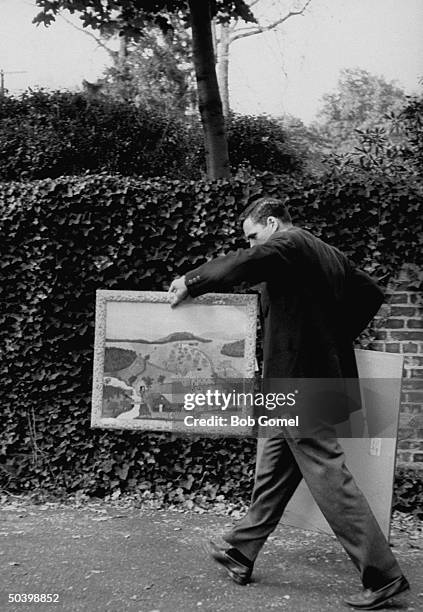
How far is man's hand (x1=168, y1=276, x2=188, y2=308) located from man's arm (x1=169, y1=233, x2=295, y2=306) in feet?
0.60

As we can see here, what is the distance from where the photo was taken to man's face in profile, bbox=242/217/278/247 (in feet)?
13.1

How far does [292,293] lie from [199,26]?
526 centimetres

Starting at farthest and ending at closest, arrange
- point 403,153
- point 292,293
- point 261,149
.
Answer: point 261,149, point 403,153, point 292,293

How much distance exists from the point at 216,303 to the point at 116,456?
139cm

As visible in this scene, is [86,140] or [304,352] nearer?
[304,352]

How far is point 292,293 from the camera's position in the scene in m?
3.79

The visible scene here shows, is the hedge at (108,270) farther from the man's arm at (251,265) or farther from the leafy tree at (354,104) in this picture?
the leafy tree at (354,104)

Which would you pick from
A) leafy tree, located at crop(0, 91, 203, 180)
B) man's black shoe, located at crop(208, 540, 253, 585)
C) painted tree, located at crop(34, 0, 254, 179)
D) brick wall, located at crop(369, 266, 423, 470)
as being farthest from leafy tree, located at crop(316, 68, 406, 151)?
man's black shoe, located at crop(208, 540, 253, 585)

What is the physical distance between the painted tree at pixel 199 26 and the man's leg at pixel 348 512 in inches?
193

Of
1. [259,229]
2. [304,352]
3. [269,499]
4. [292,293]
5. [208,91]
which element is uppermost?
[208,91]

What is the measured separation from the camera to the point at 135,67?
633 inches

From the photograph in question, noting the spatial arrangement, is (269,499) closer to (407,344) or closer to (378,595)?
(378,595)

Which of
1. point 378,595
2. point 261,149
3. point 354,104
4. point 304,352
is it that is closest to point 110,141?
point 261,149

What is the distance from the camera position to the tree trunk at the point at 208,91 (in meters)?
8.16
